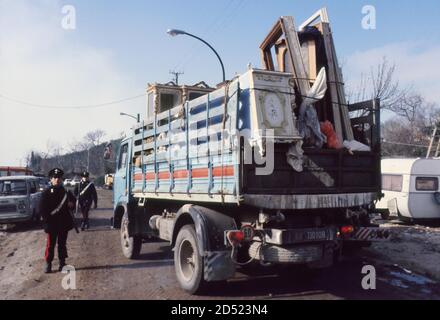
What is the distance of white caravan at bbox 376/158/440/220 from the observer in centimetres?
1359

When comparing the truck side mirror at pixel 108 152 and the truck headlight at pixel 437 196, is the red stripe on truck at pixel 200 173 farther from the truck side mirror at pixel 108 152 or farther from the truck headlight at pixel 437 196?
the truck headlight at pixel 437 196

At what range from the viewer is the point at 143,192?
818cm

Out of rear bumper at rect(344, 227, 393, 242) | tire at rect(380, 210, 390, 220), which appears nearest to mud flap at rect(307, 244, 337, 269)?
rear bumper at rect(344, 227, 393, 242)

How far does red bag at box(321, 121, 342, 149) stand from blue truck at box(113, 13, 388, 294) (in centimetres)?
16

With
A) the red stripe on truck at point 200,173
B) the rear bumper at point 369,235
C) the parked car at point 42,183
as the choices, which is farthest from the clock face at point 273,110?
the parked car at point 42,183

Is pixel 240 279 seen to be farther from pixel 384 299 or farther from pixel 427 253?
pixel 427 253

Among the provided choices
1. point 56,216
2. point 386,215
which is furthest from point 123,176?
point 386,215

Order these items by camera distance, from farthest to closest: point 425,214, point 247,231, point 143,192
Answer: point 425,214 → point 143,192 → point 247,231

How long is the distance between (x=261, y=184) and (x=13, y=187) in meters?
11.7

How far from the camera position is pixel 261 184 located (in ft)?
17.2

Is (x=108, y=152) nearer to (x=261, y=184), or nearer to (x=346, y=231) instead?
(x=261, y=184)

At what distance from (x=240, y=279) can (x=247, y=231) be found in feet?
6.29

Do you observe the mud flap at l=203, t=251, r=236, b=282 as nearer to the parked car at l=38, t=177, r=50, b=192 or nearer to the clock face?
the clock face
